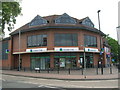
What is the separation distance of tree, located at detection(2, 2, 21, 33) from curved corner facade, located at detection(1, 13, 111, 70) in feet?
62.0

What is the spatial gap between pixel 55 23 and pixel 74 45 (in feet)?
21.1

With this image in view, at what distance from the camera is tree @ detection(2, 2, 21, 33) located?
11.8 metres

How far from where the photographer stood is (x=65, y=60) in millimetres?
33062

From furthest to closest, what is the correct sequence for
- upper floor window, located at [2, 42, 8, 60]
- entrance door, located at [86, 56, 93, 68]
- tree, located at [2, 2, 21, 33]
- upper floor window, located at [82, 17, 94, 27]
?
upper floor window, located at [2, 42, 8, 60] → upper floor window, located at [82, 17, 94, 27] → entrance door, located at [86, 56, 93, 68] → tree, located at [2, 2, 21, 33]

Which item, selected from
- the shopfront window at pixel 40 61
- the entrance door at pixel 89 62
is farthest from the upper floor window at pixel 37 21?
the entrance door at pixel 89 62

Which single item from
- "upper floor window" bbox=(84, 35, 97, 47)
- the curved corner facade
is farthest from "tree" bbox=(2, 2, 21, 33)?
"upper floor window" bbox=(84, 35, 97, 47)

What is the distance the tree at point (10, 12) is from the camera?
1179 centimetres

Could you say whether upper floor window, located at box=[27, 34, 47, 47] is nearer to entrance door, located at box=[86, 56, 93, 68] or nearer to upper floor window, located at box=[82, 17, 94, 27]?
upper floor window, located at box=[82, 17, 94, 27]

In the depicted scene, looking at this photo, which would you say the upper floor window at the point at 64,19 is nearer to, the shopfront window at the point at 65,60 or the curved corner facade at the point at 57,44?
the curved corner facade at the point at 57,44

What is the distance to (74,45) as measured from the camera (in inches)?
1307

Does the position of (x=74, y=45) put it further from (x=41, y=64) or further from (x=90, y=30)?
(x=41, y=64)

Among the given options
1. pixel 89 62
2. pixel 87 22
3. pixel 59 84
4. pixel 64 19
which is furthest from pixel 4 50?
pixel 59 84

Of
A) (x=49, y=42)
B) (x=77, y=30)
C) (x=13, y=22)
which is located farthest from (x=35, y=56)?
(x=13, y=22)

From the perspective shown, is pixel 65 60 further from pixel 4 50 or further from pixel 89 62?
pixel 4 50
